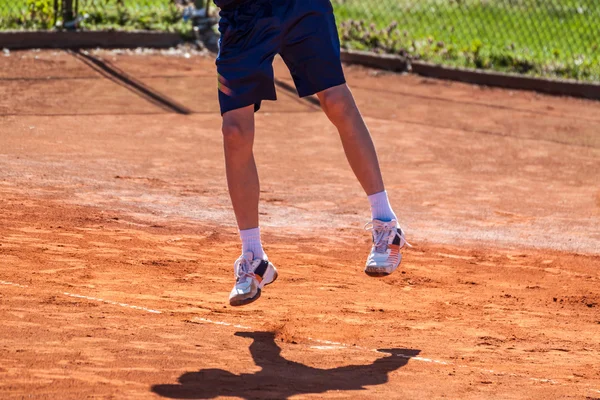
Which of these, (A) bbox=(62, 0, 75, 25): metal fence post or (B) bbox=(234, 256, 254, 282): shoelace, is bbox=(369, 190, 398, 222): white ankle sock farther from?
(A) bbox=(62, 0, 75, 25): metal fence post

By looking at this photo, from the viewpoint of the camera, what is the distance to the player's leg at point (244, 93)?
4.40 meters

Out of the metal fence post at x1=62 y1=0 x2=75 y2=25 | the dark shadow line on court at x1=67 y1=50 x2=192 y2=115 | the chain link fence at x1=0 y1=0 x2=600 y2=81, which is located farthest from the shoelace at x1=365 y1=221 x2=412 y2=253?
the metal fence post at x1=62 y1=0 x2=75 y2=25

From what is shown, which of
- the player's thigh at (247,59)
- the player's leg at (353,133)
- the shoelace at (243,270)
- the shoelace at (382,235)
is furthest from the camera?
the shoelace at (382,235)

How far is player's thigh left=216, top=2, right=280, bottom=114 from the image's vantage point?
4391 millimetres

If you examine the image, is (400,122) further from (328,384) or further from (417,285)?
(328,384)

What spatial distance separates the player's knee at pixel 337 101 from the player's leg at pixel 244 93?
285mm

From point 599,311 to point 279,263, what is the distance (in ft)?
6.00

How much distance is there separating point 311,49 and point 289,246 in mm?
1938

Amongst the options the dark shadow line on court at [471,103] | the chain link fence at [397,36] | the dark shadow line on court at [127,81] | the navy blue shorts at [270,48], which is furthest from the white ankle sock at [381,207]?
the chain link fence at [397,36]

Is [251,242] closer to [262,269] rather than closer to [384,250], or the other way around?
[262,269]

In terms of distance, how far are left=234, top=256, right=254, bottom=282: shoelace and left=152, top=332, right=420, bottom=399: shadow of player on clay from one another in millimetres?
314

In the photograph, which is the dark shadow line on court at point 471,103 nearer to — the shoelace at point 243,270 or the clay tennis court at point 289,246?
the clay tennis court at point 289,246

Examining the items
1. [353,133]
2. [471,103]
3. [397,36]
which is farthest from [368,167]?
[397,36]

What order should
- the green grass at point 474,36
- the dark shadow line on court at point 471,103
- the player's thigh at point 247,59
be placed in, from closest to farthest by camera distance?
1. the player's thigh at point 247,59
2. the dark shadow line on court at point 471,103
3. the green grass at point 474,36
